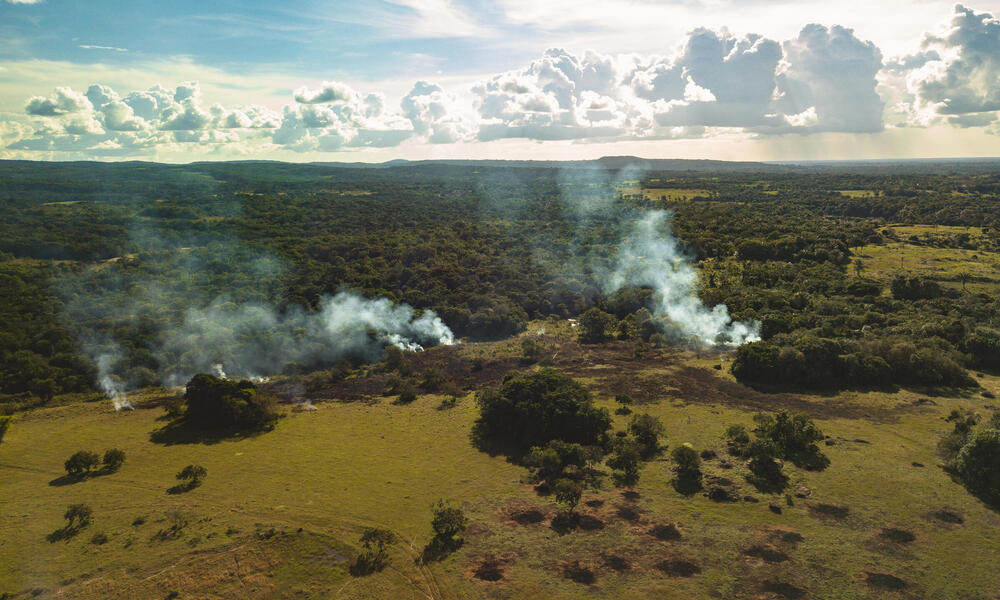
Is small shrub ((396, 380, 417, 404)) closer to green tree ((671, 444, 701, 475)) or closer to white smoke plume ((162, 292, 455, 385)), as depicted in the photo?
white smoke plume ((162, 292, 455, 385))

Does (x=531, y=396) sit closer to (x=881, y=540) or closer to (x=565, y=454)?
(x=565, y=454)

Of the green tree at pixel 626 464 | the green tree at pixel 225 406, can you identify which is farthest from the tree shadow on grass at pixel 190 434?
the green tree at pixel 626 464

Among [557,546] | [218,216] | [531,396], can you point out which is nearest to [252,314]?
[531,396]

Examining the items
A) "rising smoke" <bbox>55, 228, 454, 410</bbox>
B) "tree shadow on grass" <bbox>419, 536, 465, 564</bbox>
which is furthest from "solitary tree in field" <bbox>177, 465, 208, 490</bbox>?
"rising smoke" <bbox>55, 228, 454, 410</bbox>

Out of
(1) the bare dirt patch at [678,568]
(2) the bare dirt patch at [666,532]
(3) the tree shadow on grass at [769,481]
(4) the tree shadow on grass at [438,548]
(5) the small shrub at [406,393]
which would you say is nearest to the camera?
(1) the bare dirt patch at [678,568]

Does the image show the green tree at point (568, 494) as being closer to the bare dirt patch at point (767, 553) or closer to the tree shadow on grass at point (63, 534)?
the bare dirt patch at point (767, 553)

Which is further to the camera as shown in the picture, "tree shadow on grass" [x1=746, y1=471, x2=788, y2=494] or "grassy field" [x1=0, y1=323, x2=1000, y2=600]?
"tree shadow on grass" [x1=746, y1=471, x2=788, y2=494]
